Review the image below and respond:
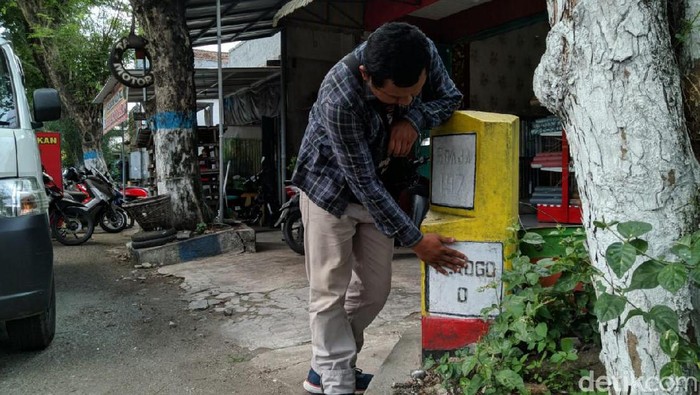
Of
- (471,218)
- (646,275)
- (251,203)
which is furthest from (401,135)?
(251,203)

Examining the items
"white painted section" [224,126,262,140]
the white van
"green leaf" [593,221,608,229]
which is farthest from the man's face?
"white painted section" [224,126,262,140]

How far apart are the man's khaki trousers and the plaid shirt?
0.30 feet

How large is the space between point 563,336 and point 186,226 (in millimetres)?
5871

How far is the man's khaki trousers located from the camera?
90.2 inches

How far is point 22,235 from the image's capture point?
124 inches

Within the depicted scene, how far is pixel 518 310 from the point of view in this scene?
6.39 ft

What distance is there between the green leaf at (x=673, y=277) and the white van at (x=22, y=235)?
3158 millimetres

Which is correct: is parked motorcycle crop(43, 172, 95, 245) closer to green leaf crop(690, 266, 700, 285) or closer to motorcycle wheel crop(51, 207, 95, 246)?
motorcycle wheel crop(51, 207, 95, 246)

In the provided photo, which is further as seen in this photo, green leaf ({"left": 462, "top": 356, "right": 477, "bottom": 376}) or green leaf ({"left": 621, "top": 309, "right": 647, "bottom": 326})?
green leaf ({"left": 462, "top": 356, "right": 477, "bottom": 376})

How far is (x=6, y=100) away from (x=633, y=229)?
4.02 metres

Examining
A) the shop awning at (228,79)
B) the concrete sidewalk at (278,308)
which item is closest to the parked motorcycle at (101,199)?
the shop awning at (228,79)

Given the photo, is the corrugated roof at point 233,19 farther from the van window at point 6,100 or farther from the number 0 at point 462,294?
Result: the number 0 at point 462,294

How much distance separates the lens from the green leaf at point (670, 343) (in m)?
1.38

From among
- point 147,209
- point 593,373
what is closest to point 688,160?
point 593,373
